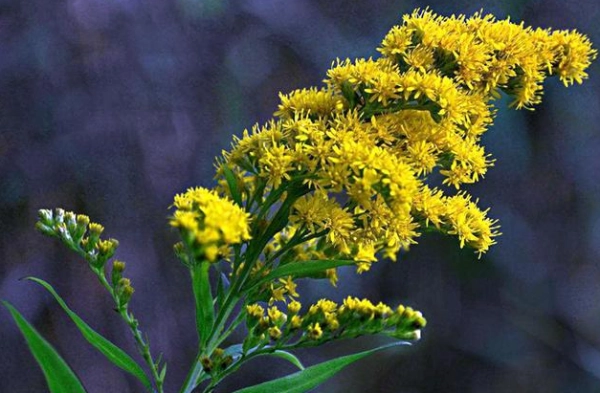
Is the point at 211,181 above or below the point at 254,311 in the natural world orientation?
above

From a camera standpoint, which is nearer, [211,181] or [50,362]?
[50,362]

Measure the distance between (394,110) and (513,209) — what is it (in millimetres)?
1273

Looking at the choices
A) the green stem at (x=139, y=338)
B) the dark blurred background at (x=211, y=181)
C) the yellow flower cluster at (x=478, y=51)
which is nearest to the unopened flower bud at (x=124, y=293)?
the green stem at (x=139, y=338)

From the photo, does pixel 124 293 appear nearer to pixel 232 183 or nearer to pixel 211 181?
pixel 232 183

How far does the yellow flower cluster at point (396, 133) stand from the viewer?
0.74 meters

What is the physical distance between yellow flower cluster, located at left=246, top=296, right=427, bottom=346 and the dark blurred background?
2.82 feet

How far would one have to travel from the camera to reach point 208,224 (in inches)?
25.0

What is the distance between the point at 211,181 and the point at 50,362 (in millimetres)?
942

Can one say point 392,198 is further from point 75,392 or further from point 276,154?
point 75,392

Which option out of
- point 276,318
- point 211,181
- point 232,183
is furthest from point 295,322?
point 211,181

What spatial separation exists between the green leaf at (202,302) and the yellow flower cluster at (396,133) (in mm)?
102

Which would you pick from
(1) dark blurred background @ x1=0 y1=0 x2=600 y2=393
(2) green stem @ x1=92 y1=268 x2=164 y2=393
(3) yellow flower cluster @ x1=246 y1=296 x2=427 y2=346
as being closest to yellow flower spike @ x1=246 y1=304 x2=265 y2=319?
(3) yellow flower cluster @ x1=246 y1=296 x2=427 y2=346

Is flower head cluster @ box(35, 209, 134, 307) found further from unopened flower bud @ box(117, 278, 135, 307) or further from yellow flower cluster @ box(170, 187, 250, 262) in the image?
yellow flower cluster @ box(170, 187, 250, 262)

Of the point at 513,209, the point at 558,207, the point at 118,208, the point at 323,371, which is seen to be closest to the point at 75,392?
the point at 323,371
